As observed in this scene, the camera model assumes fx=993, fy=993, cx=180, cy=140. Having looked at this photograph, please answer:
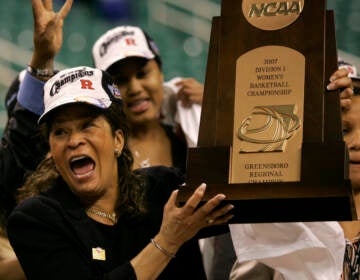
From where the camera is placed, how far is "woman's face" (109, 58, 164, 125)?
3012 millimetres

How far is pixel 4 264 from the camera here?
2.60 m

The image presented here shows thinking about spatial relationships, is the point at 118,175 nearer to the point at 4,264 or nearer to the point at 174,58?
the point at 4,264

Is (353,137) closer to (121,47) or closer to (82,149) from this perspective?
(82,149)

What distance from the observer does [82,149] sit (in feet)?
7.54

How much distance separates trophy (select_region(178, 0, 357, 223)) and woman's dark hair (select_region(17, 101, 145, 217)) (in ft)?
0.92

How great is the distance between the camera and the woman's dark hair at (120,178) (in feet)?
7.75

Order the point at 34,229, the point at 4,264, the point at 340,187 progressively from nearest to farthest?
the point at 340,187
the point at 34,229
the point at 4,264

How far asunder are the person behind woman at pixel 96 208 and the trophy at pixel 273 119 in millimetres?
90

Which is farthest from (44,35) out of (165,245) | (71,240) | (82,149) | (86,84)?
(165,245)

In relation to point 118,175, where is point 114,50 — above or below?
above

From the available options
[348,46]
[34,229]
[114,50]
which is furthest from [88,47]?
[34,229]

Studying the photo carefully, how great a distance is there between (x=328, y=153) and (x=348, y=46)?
261 centimetres

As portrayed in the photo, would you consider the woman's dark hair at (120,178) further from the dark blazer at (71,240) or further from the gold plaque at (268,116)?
the gold plaque at (268,116)

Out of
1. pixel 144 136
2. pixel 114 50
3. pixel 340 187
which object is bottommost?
pixel 340 187
